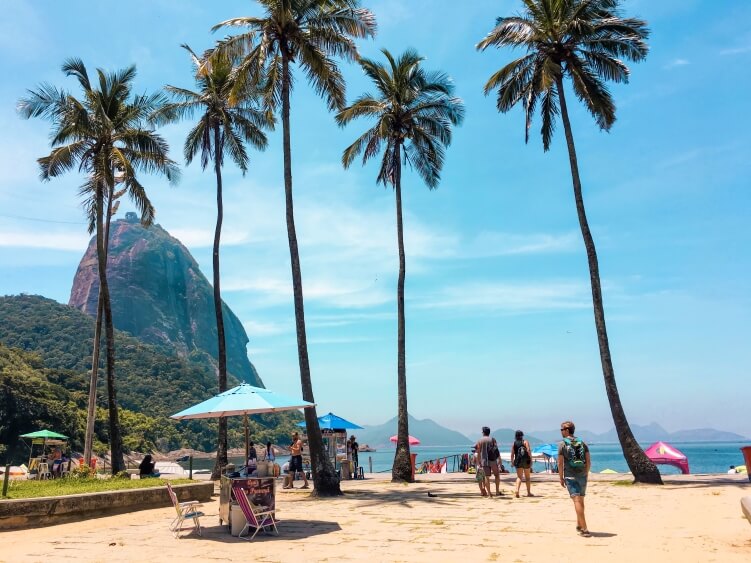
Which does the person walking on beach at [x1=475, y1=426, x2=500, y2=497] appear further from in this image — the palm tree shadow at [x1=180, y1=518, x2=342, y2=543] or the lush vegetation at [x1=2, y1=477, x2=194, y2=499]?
the lush vegetation at [x1=2, y1=477, x2=194, y2=499]

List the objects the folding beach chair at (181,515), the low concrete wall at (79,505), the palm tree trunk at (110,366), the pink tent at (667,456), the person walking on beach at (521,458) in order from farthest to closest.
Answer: the pink tent at (667,456) → the palm tree trunk at (110,366) → the person walking on beach at (521,458) → the low concrete wall at (79,505) → the folding beach chair at (181,515)

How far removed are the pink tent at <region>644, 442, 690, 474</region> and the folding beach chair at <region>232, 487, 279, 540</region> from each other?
88.2 ft

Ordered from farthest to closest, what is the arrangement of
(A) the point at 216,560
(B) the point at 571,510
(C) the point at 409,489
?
(C) the point at 409,489 < (B) the point at 571,510 < (A) the point at 216,560

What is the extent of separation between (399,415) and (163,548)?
1280 cm

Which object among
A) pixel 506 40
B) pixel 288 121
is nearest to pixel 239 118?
pixel 288 121

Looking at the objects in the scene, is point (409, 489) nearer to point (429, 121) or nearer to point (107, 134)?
point (429, 121)

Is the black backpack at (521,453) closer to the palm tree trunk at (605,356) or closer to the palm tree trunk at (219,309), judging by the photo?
the palm tree trunk at (605,356)

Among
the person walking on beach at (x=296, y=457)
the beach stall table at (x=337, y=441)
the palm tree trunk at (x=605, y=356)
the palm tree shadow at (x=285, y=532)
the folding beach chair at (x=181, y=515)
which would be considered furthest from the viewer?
the beach stall table at (x=337, y=441)

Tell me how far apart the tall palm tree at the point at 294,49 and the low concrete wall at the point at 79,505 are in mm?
5082

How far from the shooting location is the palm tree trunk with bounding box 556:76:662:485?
16.8m

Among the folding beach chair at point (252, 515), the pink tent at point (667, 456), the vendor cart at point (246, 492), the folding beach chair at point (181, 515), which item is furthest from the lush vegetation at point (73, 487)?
the pink tent at point (667, 456)

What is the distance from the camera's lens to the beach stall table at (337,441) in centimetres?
2162

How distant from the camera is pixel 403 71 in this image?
21.6 metres

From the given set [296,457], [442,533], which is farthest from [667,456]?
[442,533]
